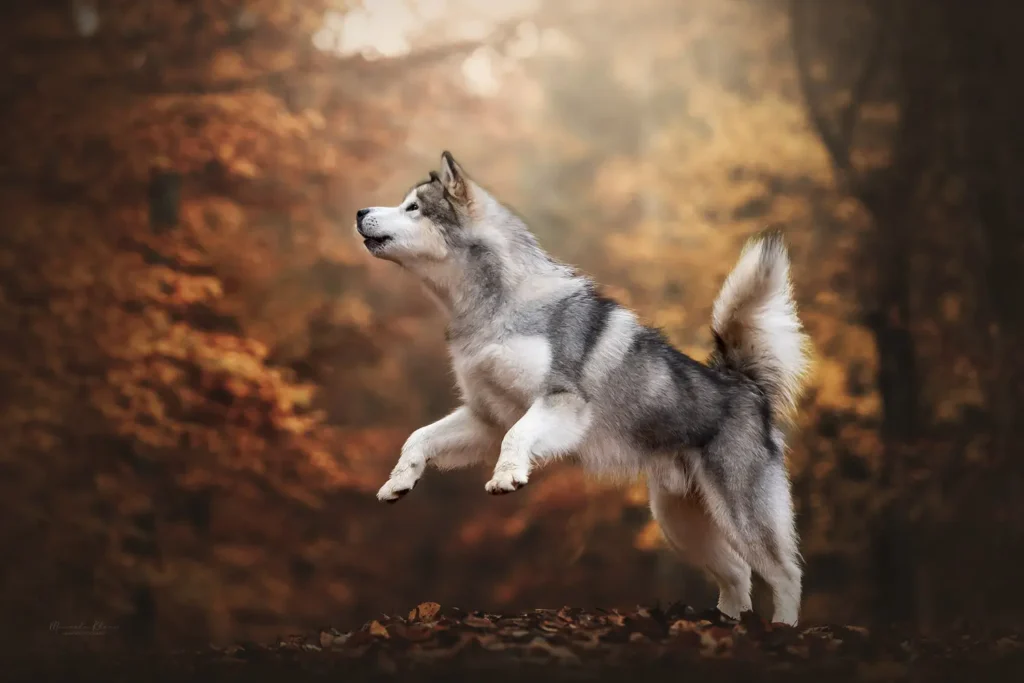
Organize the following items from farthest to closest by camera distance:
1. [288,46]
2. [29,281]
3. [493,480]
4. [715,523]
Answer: [288,46]
[29,281]
[715,523]
[493,480]

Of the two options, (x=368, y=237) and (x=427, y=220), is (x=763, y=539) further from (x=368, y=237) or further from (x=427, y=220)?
(x=368, y=237)

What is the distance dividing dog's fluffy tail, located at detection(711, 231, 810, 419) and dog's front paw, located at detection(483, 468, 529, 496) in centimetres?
181

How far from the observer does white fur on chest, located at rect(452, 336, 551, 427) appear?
14.9 feet

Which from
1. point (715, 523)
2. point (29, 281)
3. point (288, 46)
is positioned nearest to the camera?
point (715, 523)

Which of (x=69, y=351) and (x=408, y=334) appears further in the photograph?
(x=408, y=334)

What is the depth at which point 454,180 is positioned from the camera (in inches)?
187

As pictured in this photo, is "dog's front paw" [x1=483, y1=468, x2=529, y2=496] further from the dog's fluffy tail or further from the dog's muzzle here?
the dog's fluffy tail

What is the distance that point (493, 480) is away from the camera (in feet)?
13.5

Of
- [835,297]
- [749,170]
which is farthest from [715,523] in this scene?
[749,170]

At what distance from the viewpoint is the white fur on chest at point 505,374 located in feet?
14.9

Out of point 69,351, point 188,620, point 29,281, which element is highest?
point 29,281

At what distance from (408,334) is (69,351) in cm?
261

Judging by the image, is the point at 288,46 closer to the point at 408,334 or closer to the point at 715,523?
the point at 408,334

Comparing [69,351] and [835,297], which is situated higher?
[835,297]
